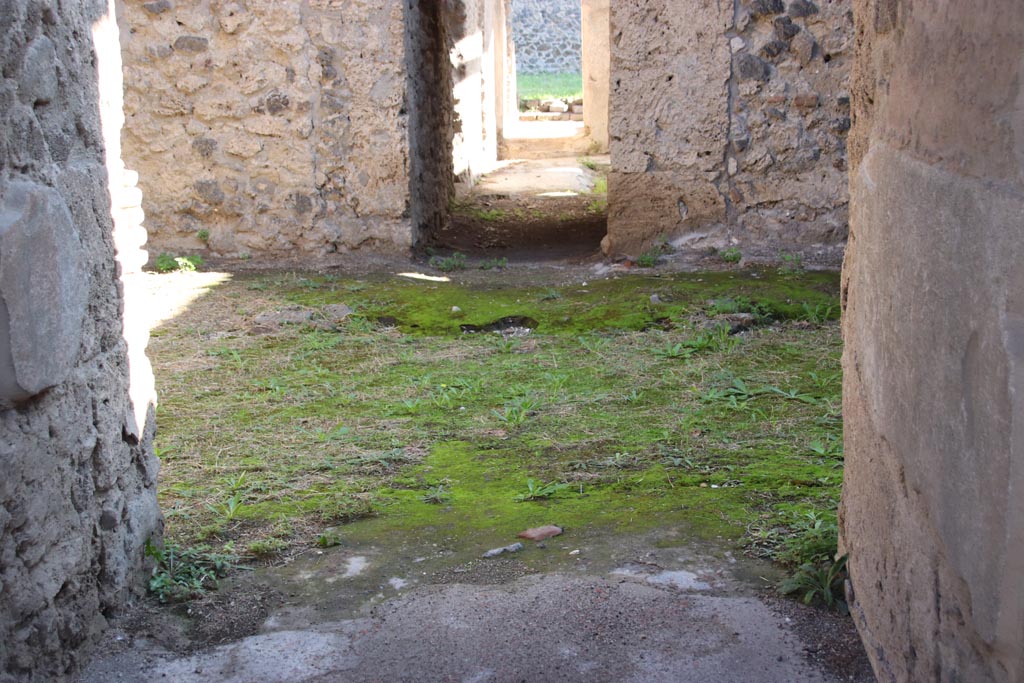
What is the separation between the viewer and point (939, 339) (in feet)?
4.79

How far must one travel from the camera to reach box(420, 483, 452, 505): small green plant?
3.19m

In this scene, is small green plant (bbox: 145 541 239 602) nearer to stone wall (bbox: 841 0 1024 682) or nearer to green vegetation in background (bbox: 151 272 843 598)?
green vegetation in background (bbox: 151 272 843 598)

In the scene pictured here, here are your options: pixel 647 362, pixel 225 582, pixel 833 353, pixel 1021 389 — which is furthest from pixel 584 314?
pixel 1021 389

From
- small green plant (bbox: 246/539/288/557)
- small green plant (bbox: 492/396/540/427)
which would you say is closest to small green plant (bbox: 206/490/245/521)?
small green plant (bbox: 246/539/288/557)

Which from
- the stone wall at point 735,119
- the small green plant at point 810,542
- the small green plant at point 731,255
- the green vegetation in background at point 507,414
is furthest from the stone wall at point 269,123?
the small green plant at point 810,542

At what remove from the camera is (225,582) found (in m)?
2.64

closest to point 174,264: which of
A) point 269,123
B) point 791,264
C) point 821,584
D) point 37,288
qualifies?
point 269,123

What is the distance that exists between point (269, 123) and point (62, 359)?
4973 millimetres

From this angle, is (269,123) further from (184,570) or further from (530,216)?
(184,570)

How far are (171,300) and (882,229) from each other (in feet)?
16.4

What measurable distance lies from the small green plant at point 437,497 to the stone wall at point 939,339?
134cm

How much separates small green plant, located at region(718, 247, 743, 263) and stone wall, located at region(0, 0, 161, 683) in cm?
450

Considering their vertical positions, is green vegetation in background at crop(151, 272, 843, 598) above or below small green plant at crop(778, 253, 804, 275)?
below

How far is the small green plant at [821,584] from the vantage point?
2385 millimetres
